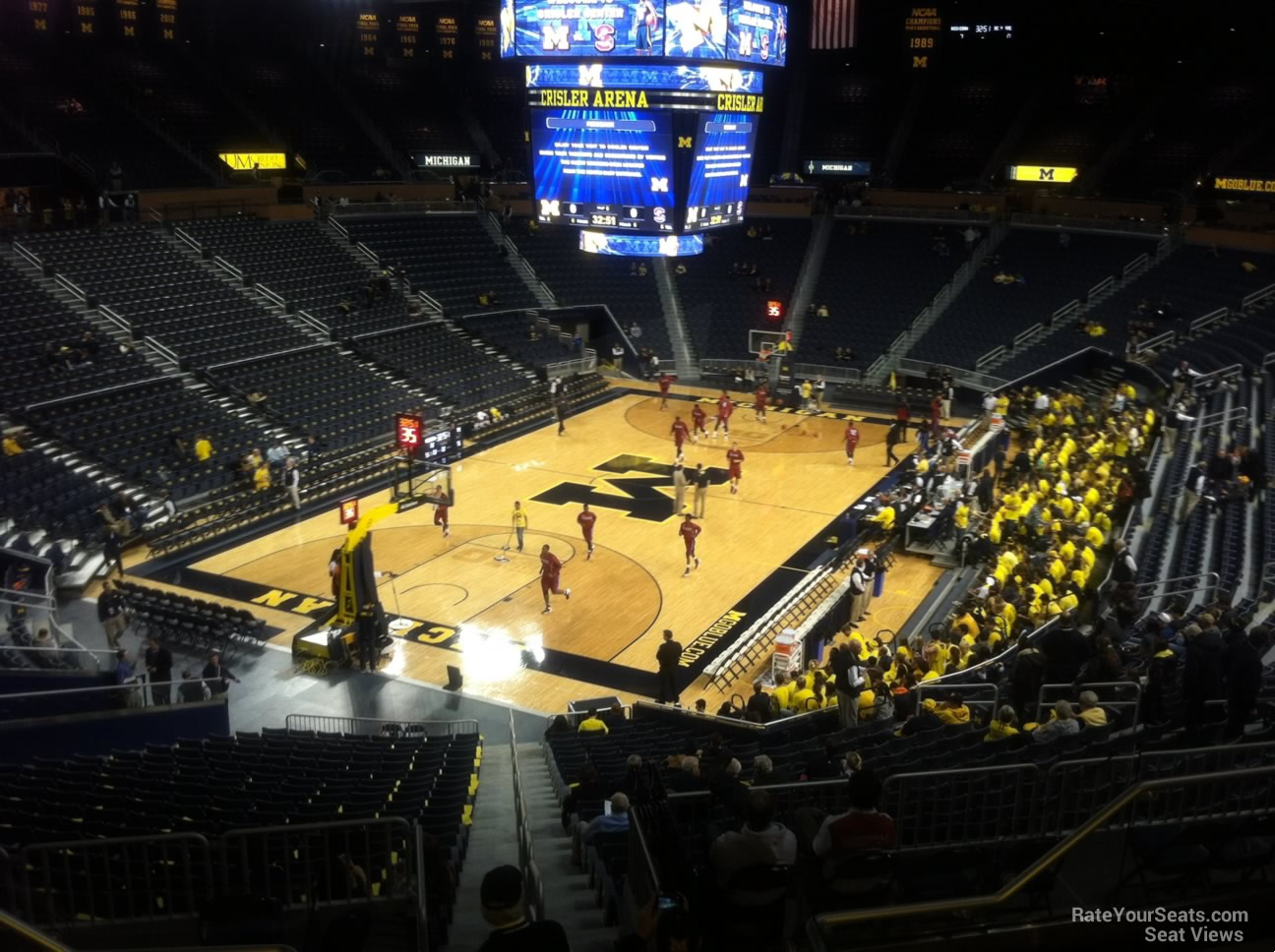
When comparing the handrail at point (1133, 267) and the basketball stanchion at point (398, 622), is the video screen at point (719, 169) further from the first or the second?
the handrail at point (1133, 267)

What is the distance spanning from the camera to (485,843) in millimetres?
9852

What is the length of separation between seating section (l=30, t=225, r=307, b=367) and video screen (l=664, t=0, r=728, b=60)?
1597 centimetres

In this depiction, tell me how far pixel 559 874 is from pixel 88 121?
3907 cm

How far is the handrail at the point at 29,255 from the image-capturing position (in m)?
30.0

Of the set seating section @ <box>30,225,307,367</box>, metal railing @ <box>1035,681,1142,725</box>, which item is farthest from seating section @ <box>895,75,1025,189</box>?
metal railing @ <box>1035,681,1142,725</box>

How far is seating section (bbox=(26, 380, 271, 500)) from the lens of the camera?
2431 cm

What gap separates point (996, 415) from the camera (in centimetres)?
3070

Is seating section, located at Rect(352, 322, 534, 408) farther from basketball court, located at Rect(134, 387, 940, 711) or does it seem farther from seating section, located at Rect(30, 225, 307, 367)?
basketball court, located at Rect(134, 387, 940, 711)

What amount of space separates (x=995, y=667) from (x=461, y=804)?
7.55 m

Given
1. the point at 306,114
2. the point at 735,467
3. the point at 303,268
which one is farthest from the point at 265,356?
the point at 306,114

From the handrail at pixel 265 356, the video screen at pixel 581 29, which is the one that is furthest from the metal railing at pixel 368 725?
the handrail at pixel 265 356

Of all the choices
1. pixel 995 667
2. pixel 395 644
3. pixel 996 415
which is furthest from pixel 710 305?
pixel 995 667

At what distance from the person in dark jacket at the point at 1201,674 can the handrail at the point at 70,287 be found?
95.7 ft

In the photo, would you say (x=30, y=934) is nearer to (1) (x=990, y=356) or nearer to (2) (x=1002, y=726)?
(2) (x=1002, y=726)
